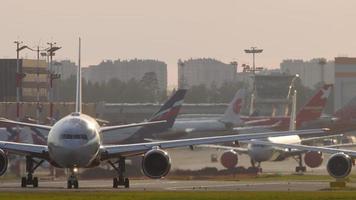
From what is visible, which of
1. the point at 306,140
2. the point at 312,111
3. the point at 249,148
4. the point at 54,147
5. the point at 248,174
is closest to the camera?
the point at 54,147

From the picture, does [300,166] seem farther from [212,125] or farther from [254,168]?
[212,125]

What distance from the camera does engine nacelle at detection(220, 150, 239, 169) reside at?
113 metres

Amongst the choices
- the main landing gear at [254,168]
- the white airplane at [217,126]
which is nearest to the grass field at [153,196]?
the main landing gear at [254,168]

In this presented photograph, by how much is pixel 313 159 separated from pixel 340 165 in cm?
3949

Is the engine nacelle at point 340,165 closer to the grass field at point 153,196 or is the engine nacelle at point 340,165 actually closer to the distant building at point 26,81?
the grass field at point 153,196

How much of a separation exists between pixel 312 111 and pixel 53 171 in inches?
2455

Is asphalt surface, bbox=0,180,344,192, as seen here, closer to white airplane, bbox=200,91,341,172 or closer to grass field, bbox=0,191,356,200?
grass field, bbox=0,191,356,200

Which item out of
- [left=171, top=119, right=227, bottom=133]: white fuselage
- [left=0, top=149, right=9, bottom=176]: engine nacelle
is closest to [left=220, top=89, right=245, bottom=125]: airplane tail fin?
[left=171, top=119, right=227, bottom=133]: white fuselage

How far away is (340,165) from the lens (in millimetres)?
75438

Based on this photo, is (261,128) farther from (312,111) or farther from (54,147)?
(54,147)

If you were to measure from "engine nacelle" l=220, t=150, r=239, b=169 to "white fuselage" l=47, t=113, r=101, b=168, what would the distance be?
1875 inches

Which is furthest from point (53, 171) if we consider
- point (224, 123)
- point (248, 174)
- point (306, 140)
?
point (224, 123)

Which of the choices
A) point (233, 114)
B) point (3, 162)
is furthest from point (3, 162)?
point (233, 114)

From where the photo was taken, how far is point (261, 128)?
15738 cm
